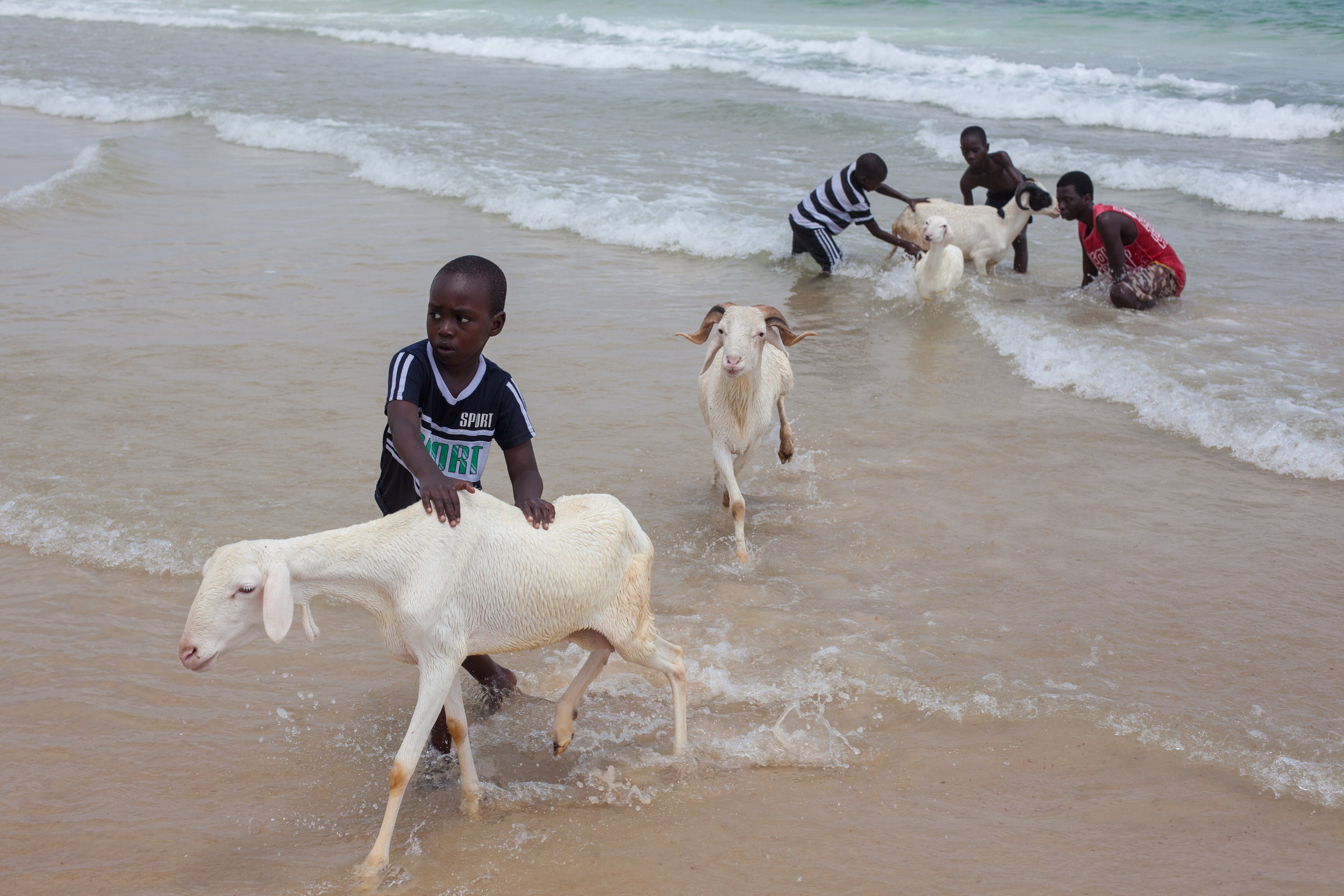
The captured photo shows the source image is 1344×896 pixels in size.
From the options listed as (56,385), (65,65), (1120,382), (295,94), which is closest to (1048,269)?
(1120,382)

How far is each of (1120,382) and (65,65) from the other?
2431 cm

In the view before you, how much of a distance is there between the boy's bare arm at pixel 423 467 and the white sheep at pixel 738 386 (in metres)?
2.35

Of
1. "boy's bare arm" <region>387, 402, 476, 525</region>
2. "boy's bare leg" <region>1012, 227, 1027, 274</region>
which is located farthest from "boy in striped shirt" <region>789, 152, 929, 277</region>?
"boy's bare arm" <region>387, 402, 476, 525</region>

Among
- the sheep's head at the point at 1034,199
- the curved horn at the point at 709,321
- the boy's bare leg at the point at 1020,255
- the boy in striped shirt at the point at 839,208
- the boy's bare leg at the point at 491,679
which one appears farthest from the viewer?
the boy's bare leg at the point at 1020,255

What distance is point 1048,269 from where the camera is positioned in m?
11.9

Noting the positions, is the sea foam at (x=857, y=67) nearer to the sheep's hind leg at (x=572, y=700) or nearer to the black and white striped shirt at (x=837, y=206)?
the black and white striped shirt at (x=837, y=206)

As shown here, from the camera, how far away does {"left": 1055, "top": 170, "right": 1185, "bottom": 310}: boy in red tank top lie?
10.2m

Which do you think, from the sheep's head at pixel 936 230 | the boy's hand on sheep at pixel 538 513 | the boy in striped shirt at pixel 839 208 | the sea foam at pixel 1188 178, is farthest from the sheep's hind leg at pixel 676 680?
the sea foam at pixel 1188 178

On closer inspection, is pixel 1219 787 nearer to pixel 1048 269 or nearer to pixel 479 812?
pixel 479 812

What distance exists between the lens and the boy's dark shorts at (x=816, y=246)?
1157 centimetres

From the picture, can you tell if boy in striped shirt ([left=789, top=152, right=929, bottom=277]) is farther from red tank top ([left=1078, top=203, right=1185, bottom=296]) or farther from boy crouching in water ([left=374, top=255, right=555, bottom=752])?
boy crouching in water ([left=374, top=255, right=555, bottom=752])

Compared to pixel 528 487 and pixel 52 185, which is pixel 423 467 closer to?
pixel 528 487

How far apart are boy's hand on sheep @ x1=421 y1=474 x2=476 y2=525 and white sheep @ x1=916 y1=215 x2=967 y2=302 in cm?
768

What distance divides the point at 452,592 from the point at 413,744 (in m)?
0.50
